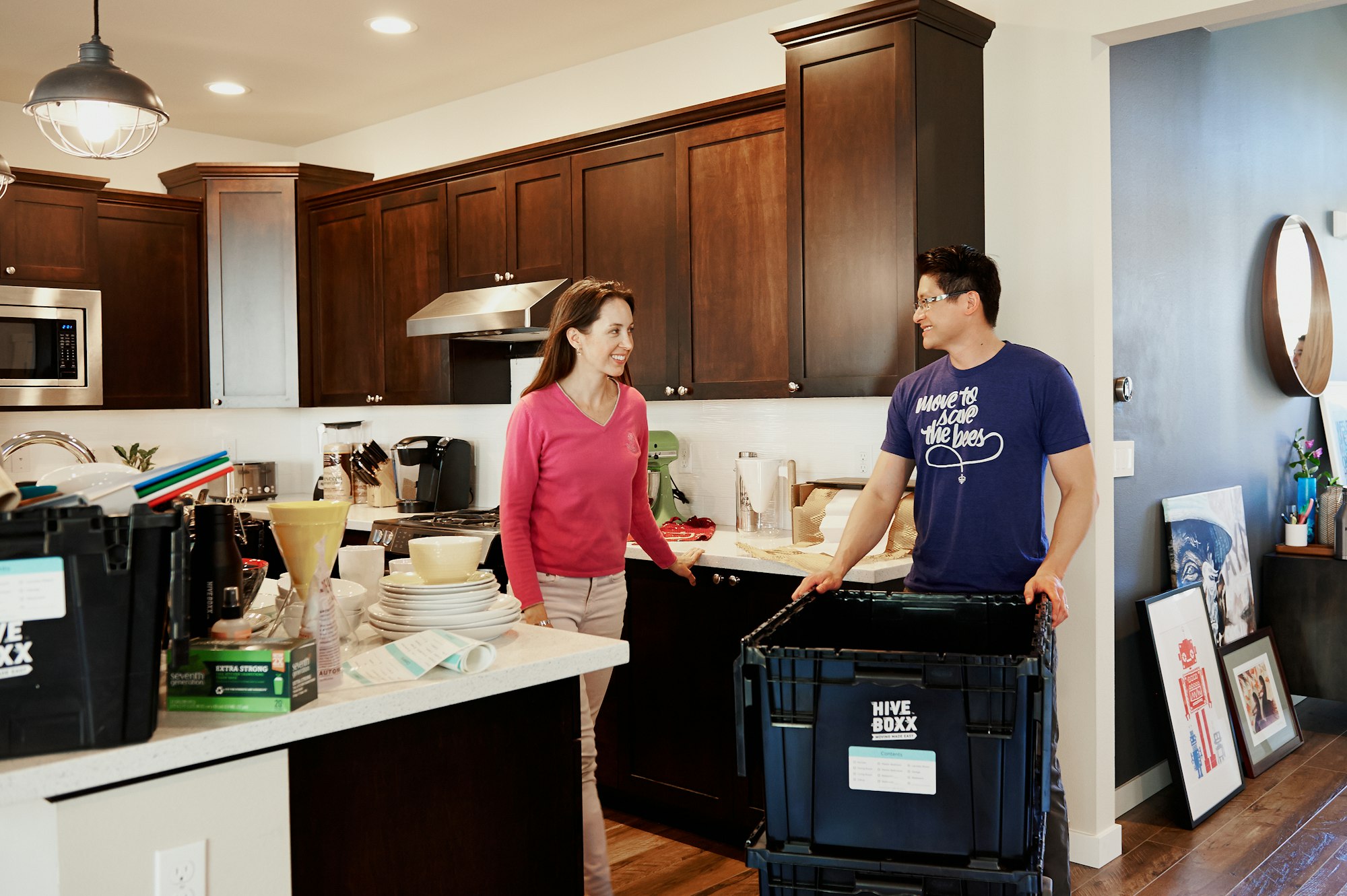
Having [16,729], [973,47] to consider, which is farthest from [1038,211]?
[16,729]

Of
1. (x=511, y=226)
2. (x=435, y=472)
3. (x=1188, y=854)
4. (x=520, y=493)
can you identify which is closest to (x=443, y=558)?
(x=520, y=493)

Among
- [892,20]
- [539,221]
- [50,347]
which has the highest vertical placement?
[892,20]

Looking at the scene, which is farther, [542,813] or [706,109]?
[706,109]

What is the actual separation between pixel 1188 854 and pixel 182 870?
293cm

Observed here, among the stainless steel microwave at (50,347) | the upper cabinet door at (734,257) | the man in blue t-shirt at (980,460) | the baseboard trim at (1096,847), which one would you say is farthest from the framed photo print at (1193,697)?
the stainless steel microwave at (50,347)

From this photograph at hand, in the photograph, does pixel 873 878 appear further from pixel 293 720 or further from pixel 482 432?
pixel 482 432

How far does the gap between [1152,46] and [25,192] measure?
182 inches

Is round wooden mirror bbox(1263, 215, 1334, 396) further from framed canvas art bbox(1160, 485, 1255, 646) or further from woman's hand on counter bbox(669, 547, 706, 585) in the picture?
woman's hand on counter bbox(669, 547, 706, 585)

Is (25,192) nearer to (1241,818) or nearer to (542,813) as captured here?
(542,813)

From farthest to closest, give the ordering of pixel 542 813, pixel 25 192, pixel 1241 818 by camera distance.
Result: pixel 25 192 < pixel 1241 818 < pixel 542 813

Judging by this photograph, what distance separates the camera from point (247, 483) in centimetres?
566

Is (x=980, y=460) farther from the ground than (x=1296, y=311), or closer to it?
closer to it

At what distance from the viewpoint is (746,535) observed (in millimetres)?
3828

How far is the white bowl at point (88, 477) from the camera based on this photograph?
1458 mm
